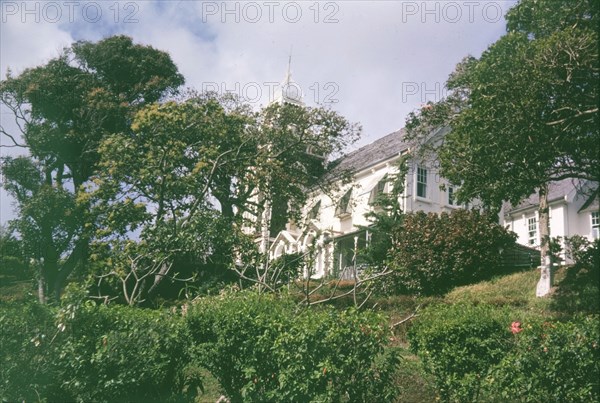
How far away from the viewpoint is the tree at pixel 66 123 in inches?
1025

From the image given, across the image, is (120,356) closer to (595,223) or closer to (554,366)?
(554,366)

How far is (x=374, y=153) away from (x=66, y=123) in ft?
53.4

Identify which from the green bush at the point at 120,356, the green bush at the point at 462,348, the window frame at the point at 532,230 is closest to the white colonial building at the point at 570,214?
the window frame at the point at 532,230

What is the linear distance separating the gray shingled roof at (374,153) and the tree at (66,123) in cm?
1032

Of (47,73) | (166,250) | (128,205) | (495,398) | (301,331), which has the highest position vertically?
(47,73)

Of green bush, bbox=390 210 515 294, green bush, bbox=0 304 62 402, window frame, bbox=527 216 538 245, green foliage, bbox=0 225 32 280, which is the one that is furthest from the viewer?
window frame, bbox=527 216 538 245

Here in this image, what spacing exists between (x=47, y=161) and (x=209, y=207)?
44.6 ft

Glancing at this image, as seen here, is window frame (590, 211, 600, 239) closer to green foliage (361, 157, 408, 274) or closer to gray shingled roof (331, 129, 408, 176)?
gray shingled roof (331, 129, 408, 176)

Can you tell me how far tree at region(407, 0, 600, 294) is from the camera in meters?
13.9

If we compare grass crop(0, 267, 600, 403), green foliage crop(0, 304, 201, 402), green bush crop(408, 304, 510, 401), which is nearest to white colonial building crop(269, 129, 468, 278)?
grass crop(0, 267, 600, 403)

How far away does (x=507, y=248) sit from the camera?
23.2 metres

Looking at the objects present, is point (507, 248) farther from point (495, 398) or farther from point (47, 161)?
point (47, 161)

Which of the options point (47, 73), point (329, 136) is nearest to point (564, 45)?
point (329, 136)

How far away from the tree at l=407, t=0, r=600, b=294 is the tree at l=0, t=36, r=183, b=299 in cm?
1674
